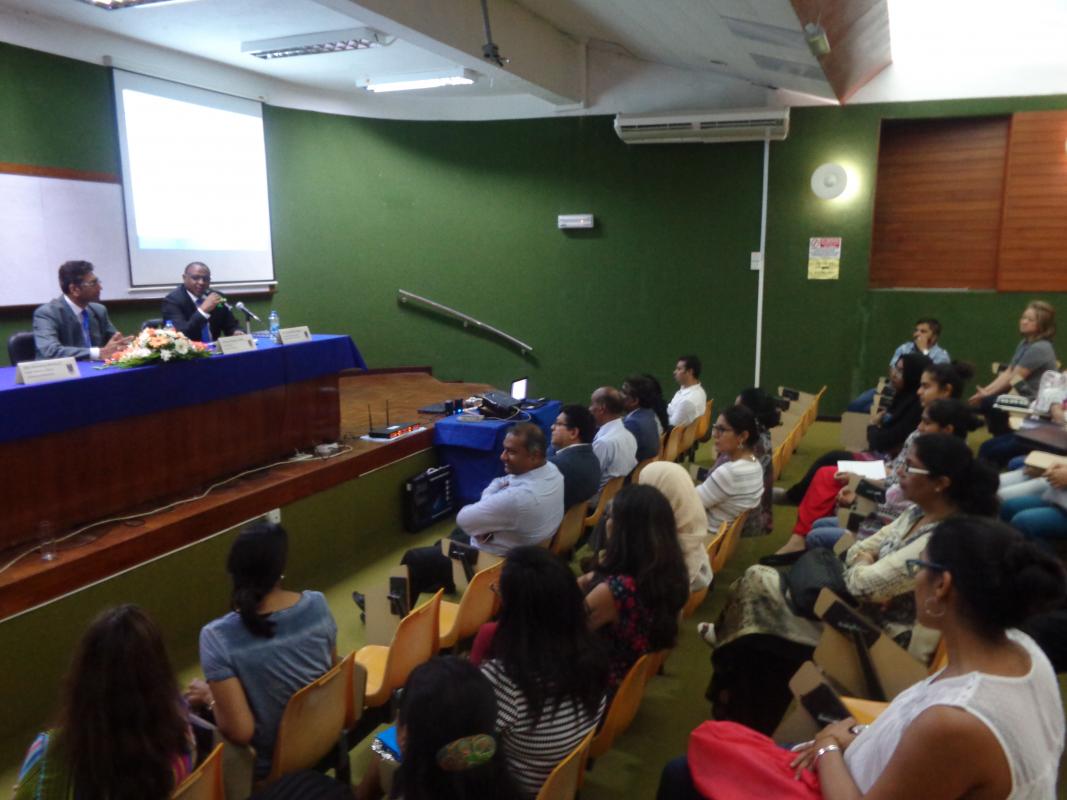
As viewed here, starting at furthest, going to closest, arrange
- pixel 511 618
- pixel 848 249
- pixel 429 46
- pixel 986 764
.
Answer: pixel 848 249 → pixel 429 46 → pixel 511 618 → pixel 986 764

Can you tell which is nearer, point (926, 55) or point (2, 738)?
point (2, 738)

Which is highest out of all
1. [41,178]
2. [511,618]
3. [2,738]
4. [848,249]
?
[41,178]

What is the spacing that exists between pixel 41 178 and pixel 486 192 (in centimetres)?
412

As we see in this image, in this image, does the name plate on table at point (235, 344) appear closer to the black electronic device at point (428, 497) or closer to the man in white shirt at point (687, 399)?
the black electronic device at point (428, 497)

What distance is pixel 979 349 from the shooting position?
6734mm

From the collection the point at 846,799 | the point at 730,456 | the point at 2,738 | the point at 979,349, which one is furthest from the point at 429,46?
the point at 979,349

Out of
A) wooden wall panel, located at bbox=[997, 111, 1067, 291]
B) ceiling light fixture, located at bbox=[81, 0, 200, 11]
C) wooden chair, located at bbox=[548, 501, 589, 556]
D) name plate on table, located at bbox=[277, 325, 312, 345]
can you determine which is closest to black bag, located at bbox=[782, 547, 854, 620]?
wooden chair, located at bbox=[548, 501, 589, 556]

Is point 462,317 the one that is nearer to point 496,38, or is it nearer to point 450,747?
point 496,38

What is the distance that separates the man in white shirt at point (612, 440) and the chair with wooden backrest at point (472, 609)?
1314 mm

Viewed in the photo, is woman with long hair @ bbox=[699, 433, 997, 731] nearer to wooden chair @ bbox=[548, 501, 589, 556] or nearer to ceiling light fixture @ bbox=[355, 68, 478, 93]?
wooden chair @ bbox=[548, 501, 589, 556]

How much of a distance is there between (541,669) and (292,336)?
3.35m

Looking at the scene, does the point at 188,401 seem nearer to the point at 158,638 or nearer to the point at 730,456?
the point at 158,638

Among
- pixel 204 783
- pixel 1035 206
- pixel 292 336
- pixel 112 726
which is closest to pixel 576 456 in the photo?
pixel 292 336

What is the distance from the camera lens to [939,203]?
6.96 meters
